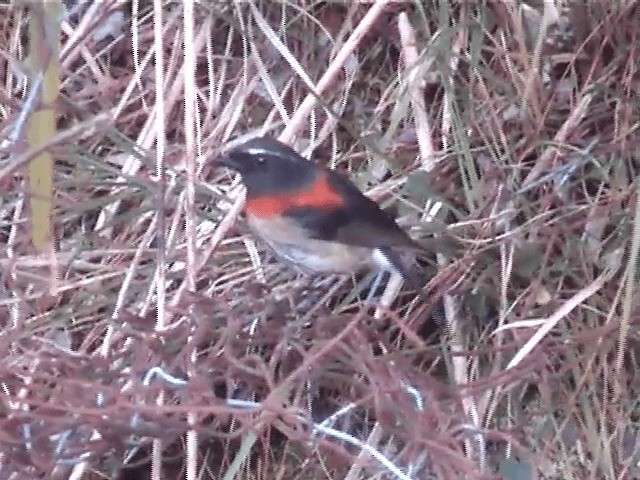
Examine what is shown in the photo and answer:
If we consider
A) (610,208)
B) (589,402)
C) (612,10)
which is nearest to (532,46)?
(612,10)

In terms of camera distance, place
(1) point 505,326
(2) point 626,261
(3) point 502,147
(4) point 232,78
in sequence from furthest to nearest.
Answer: (4) point 232,78 < (3) point 502,147 < (2) point 626,261 < (1) point 505,326

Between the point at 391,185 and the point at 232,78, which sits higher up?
the point at 232,78

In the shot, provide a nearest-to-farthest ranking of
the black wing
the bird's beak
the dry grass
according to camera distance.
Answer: the dry grass, the black wing, the bird's beak

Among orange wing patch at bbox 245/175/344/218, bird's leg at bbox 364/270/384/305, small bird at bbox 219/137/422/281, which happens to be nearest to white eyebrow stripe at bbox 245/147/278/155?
small bird at bbox 219/137/422/281

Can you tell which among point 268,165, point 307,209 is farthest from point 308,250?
point 268,165

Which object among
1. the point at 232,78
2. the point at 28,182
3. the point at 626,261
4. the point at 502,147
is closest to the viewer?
the point at 28,182

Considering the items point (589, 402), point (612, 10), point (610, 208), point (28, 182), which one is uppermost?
point (612, 10)

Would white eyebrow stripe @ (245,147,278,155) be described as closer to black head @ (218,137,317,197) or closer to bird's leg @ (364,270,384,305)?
black head @ (218,137,317,197)

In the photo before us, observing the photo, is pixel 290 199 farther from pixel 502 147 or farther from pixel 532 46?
pixel 532 46
